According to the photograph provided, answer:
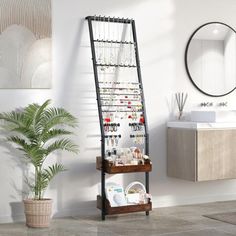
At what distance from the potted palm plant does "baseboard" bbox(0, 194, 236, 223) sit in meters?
0.31

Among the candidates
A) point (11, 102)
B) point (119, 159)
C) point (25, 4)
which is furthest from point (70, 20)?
point (119, 159)

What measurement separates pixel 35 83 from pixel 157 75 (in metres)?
1.53

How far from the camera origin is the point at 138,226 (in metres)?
5.69

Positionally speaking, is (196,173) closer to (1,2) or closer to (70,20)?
(70,20)

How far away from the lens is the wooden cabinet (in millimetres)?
6359

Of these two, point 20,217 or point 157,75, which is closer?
point 20,217

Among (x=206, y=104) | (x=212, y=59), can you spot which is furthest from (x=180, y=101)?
(x=212, y=59)

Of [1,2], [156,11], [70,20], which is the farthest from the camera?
[156,11]

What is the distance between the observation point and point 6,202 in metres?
5.86

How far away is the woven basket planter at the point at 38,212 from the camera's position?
219 inches

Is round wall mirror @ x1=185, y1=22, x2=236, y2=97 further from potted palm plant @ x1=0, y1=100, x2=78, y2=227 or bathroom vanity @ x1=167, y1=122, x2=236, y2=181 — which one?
potted palm plant @ x1=0, y1=100, x2=78, y2=227

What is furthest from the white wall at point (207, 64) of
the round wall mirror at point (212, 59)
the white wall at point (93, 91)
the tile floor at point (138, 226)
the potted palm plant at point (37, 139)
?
the potted palm plant at point (37, 139)

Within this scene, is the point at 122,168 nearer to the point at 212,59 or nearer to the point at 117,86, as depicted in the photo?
the point at 117,86

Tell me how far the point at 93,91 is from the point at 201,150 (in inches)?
54.3
